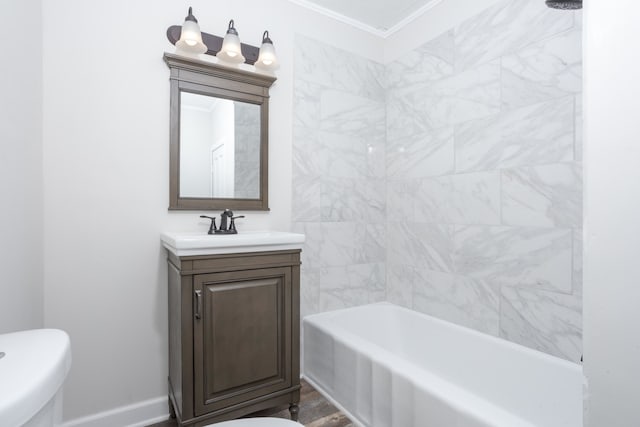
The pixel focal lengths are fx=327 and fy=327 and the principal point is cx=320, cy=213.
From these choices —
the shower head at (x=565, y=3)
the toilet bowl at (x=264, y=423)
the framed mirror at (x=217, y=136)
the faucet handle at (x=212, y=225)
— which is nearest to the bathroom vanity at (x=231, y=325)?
the toilet bowl at (x=264, y=423)

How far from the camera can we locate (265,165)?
2.15 meters

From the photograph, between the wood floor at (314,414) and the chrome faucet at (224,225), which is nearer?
the wood floor at (314,414)

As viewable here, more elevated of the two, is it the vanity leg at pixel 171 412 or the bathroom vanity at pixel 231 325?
the bathroom vanity at pixel 231 325

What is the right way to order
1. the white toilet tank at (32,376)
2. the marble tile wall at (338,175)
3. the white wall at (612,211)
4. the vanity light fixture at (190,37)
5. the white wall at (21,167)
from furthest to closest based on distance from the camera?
the marble tile wall at (338,175) < the vanity light fixture at (190,37) < the white wall at (21,167) < the white toilet tank at (32,376) < the white wall at (612,211)

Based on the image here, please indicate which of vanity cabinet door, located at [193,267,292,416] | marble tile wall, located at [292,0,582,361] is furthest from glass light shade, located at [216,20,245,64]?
vanity cabinet door, located at [193,267,292,416]

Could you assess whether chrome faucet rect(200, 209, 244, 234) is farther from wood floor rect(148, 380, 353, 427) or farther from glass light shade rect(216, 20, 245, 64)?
wood floor rect(148, 380, 353, 427)

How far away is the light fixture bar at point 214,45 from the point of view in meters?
1.85

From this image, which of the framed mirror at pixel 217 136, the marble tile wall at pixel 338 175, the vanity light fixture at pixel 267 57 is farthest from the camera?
the marble tile wall at pixel 338 175

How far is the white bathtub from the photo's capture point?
136 centimetres

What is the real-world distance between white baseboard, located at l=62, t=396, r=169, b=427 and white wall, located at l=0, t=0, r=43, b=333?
22.3 inches

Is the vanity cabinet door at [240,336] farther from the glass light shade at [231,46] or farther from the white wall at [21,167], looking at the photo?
the glass light shade at [231,46]

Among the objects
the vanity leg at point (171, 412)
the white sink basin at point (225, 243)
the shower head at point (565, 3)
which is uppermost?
the shower head at point (565, 3)

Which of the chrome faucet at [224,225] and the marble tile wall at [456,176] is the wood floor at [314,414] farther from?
the chrome faucet at [224,225]

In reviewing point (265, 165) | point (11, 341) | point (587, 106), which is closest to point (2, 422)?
point (11, 341)
